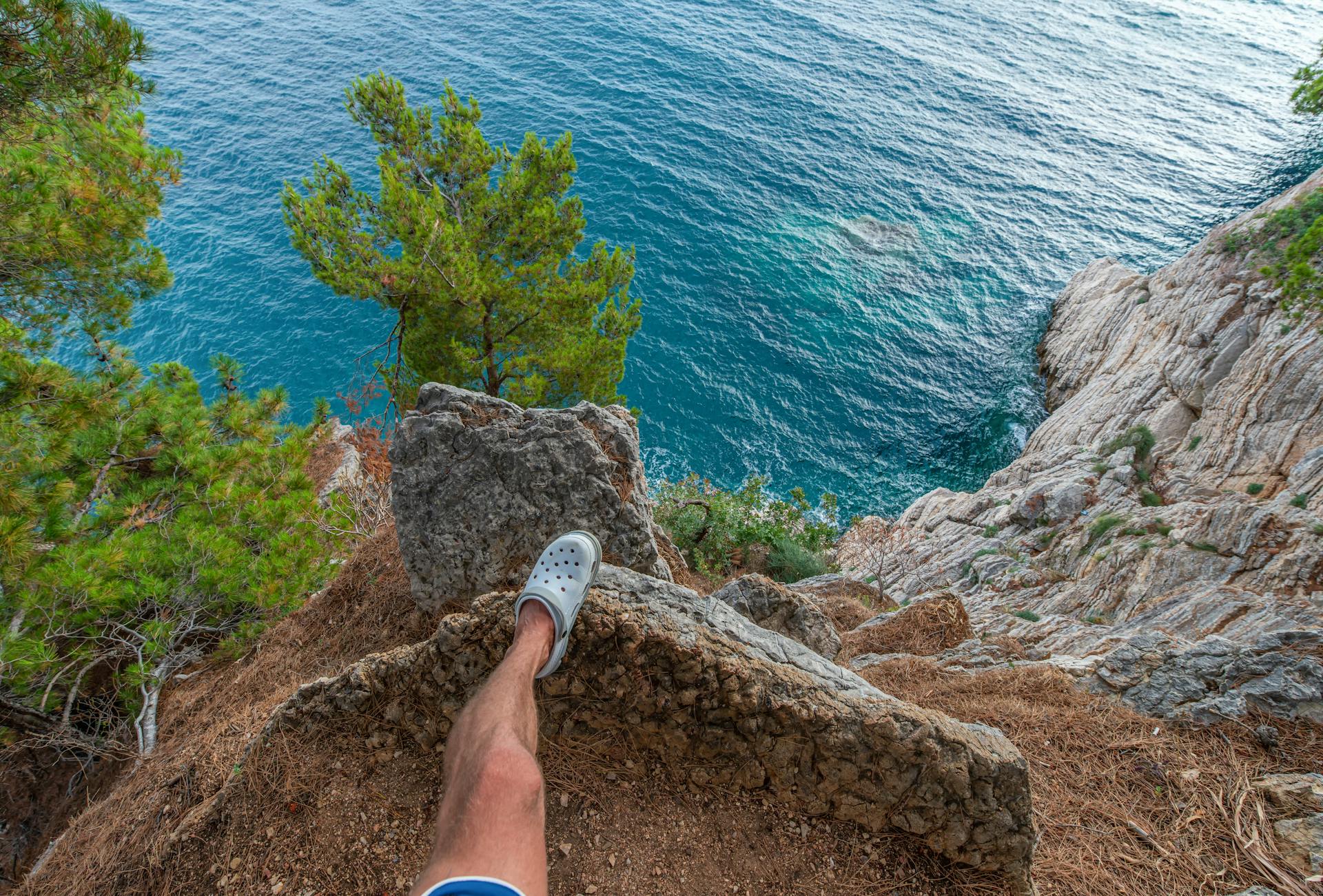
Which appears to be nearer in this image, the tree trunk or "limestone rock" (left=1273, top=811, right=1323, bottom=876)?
"limestone rock" (left=1273, top=811, right=1323, bottom=876)

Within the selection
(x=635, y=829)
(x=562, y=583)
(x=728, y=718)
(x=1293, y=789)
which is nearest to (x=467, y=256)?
(x=562, y=583)

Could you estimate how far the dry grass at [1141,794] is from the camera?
14.7ft

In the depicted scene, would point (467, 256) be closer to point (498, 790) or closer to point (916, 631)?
point (498, 790)

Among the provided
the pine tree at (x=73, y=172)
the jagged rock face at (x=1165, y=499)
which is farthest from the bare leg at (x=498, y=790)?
the pine tree at (x=73, y=172)

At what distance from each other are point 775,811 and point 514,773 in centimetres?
209

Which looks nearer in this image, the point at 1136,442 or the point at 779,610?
the point at 779,610

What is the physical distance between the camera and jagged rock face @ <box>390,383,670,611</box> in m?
6.84

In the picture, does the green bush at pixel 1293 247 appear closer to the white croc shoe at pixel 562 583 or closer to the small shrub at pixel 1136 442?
the small shrub at pixel 1136 442

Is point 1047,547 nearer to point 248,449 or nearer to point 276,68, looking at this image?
point 248,449

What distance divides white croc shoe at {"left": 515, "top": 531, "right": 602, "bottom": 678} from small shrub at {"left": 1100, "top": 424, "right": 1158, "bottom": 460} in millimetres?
19388

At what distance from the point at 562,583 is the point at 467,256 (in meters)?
9.24

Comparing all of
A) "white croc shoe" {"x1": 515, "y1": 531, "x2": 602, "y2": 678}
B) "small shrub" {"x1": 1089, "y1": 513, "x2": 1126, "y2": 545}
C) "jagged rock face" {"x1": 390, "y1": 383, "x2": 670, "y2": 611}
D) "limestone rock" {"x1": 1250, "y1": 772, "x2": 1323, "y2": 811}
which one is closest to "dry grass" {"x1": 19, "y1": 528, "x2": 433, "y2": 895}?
"jagged rock face" {"x1": 390, "y1": 383, "x2": 670, "y2": 611}

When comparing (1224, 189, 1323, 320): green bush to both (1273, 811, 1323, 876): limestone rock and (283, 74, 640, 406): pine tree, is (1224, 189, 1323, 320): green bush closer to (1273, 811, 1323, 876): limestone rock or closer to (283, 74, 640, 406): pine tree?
(1273, 811, 1323, 876): limestone rock

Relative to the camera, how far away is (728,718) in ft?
14.8
